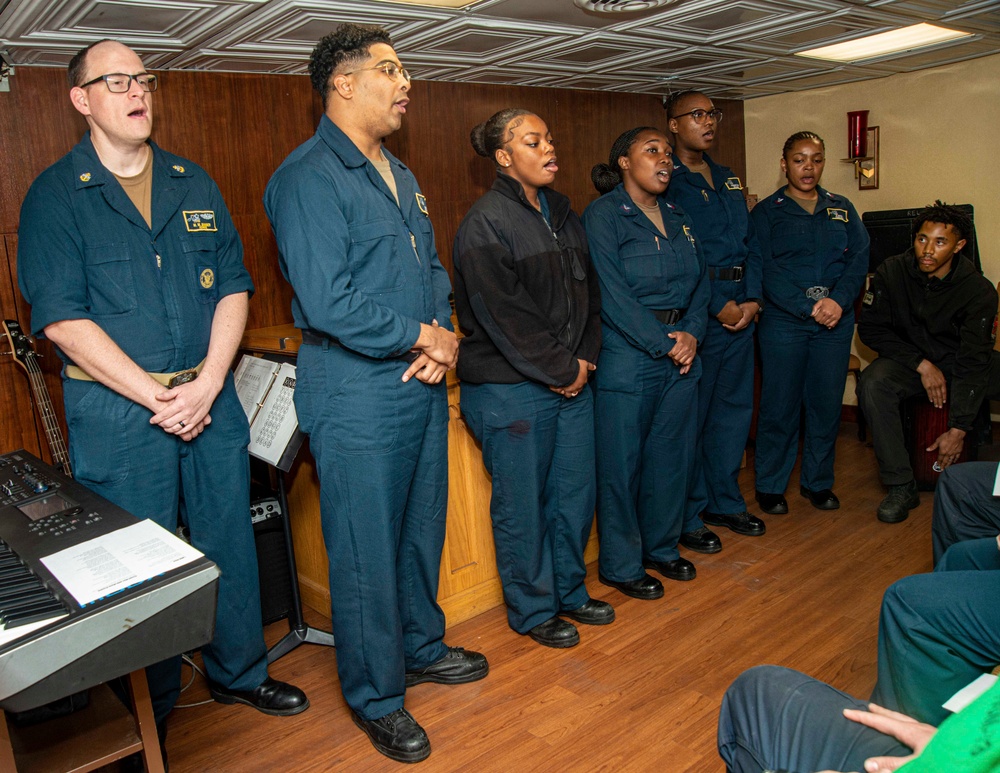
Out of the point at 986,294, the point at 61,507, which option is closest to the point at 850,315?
the point at 986,294

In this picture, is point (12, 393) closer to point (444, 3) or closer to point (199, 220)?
point (199, 220)

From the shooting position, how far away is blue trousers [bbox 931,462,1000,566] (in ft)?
8.50

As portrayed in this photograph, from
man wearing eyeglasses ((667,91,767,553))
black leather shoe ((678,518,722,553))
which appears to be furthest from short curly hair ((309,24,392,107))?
black leather shoe ((678,518,722,553))

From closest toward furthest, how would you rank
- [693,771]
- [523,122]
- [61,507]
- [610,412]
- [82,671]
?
[82,671], [61,507], [693,771], [523,122], [610,412]

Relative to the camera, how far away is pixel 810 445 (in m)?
4.11

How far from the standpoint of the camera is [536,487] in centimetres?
284

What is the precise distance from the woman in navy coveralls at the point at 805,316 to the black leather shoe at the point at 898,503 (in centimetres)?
22

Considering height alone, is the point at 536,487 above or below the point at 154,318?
below

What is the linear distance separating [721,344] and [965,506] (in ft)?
4.19

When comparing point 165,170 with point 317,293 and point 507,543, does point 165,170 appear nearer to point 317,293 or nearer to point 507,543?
point 317,293

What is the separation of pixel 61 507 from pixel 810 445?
3350 millimetres

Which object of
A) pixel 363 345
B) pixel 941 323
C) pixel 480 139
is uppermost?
pixel 480 139

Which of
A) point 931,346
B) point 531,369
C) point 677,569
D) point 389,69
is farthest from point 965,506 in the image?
point 389,69

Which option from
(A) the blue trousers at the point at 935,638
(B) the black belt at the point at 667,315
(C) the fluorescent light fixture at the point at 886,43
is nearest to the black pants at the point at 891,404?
(B) the black belt at the point at 667,315
